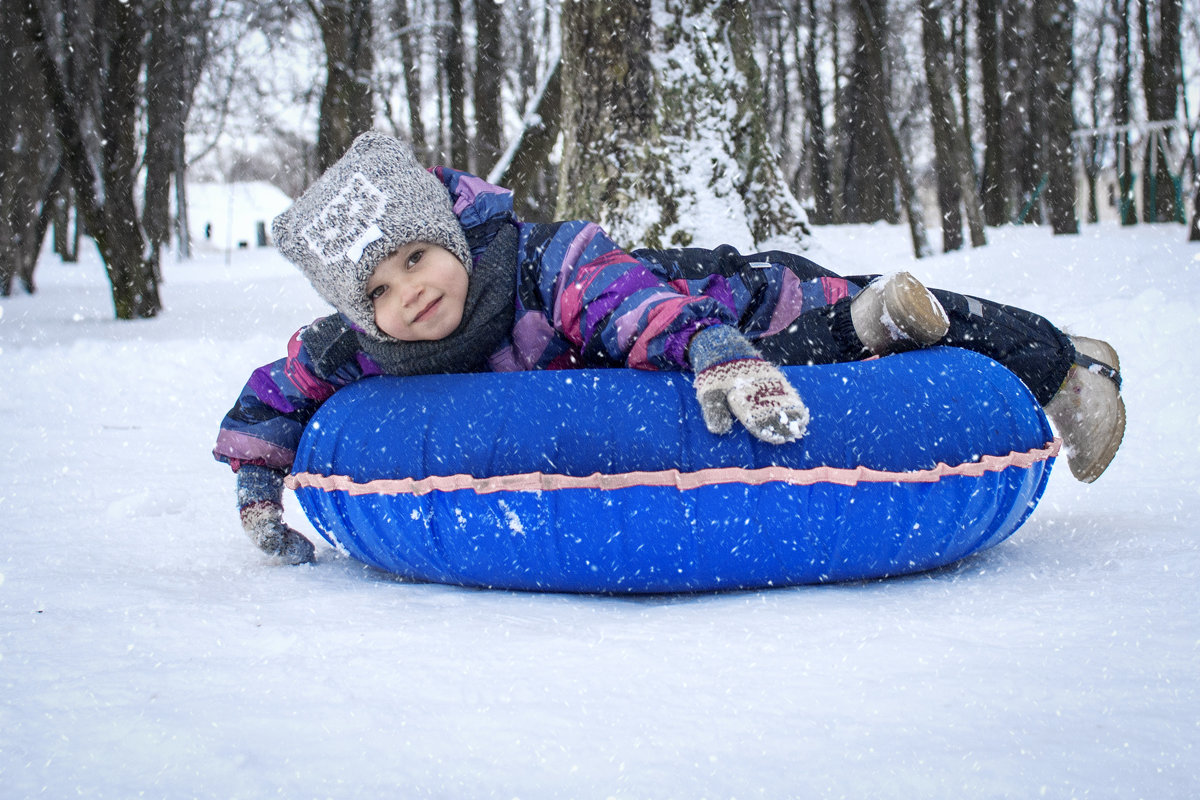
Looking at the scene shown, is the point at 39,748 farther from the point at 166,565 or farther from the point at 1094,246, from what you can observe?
the point at 1094,246

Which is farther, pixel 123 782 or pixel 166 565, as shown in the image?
pixel 166 565

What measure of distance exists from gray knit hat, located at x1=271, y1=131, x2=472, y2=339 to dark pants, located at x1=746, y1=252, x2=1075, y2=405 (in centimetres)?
79

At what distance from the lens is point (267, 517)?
2.18 meters

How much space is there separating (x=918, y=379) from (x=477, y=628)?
3.30 feet

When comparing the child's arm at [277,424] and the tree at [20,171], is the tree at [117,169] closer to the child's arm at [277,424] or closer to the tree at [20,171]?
the tree at [20,171]

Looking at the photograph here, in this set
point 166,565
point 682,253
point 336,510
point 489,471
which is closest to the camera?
point 489,471

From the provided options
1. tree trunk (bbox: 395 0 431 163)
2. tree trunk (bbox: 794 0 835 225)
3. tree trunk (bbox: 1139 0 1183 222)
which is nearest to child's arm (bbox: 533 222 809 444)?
tree trunk (bbox: 1139 0 1183 222)

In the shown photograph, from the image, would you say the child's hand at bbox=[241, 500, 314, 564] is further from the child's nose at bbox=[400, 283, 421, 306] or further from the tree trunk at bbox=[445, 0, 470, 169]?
the tree trunk at bbox=[445, 0, 470, 169]

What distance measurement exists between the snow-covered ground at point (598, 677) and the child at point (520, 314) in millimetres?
316

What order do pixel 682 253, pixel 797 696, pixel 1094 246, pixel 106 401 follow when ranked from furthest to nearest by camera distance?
pixel 1094 246
pixel 106 401
pixel 682 253
pixel 797 696

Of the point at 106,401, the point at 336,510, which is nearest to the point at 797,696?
the point at 336,510

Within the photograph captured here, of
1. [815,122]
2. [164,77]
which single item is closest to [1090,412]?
[164,77]

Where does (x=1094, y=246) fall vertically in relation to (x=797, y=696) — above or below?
above

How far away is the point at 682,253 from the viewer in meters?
2.41
